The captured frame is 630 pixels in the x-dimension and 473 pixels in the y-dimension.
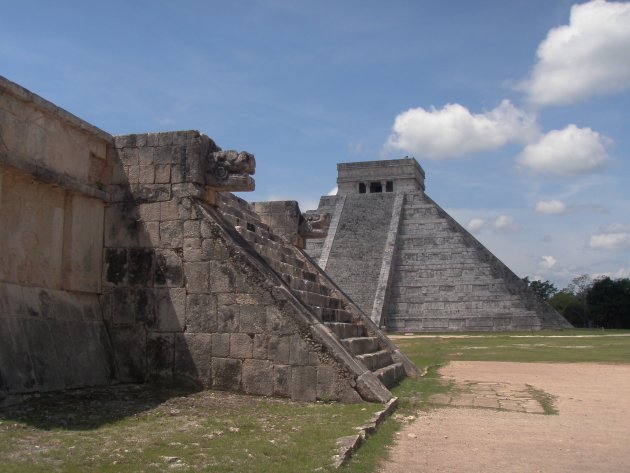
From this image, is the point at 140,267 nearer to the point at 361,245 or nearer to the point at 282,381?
the point at 282,381

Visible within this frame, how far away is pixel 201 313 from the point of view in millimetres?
8055

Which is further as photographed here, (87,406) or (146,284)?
(146,284)

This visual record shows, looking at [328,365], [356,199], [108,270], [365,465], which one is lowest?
[365,465]

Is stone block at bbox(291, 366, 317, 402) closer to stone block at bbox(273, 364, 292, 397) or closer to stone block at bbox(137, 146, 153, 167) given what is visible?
stone block at bbox(273, 364, 292, 397)

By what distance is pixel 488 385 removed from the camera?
33.6 ft

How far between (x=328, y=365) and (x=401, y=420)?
0.97m

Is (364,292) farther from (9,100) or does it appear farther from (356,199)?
(9,100)

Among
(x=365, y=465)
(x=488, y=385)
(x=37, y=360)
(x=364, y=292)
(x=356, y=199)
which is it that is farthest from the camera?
(x=356, y=199)

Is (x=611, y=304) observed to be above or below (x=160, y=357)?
above

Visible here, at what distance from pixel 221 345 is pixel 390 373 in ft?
9.55

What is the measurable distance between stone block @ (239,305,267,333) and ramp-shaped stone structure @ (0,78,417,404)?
12 millimetres

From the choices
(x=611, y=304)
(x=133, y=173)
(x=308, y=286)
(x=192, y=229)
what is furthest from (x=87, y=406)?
(x=611, y=304)

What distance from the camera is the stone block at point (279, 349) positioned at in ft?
24.7

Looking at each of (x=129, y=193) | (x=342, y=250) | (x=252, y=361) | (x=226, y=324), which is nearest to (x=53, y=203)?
(x=129, y=193)
